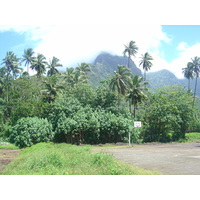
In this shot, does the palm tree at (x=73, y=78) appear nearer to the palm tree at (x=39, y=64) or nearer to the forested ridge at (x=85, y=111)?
the forested ridge at (x=85, y=111)

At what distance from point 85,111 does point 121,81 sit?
835 centimetres

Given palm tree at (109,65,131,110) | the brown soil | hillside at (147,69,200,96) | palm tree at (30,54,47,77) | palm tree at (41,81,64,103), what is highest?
hillside at (147,69,200,96)

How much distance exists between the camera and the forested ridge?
31141 mm

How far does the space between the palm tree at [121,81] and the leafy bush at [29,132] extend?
543 inches

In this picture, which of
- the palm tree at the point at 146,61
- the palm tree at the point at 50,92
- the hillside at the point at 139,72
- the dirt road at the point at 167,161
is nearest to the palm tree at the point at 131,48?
the palm tree at the point at 146,61

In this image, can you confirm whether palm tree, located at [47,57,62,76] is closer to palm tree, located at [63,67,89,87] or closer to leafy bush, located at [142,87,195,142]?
palm tree, located at [63,67,89,87]

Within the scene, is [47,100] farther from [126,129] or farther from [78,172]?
[78,172]

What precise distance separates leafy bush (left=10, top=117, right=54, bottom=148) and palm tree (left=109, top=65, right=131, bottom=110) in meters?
13.8

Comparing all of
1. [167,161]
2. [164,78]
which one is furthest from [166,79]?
[167,161]

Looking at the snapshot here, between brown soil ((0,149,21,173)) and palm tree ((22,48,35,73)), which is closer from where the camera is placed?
brown soil ((0,149,21,173))

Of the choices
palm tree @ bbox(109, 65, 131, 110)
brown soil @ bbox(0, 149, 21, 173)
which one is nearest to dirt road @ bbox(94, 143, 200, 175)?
brown soil @ bbox(0, 149, 21, 173)

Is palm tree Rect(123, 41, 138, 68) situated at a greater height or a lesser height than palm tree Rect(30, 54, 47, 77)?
greater

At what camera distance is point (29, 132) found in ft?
93.8

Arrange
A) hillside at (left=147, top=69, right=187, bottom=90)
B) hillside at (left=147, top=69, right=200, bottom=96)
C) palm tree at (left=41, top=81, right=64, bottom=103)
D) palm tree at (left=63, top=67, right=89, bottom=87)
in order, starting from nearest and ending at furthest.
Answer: palm tree at (left=41, top=81, right=64, bottom=103), palm tree at (left=63, top=67, right=89, bottom=87), hillside at (left=147, top=69, right=200, bottom=96), hillside at (left=147, top=69, right=187, bottom=90)
